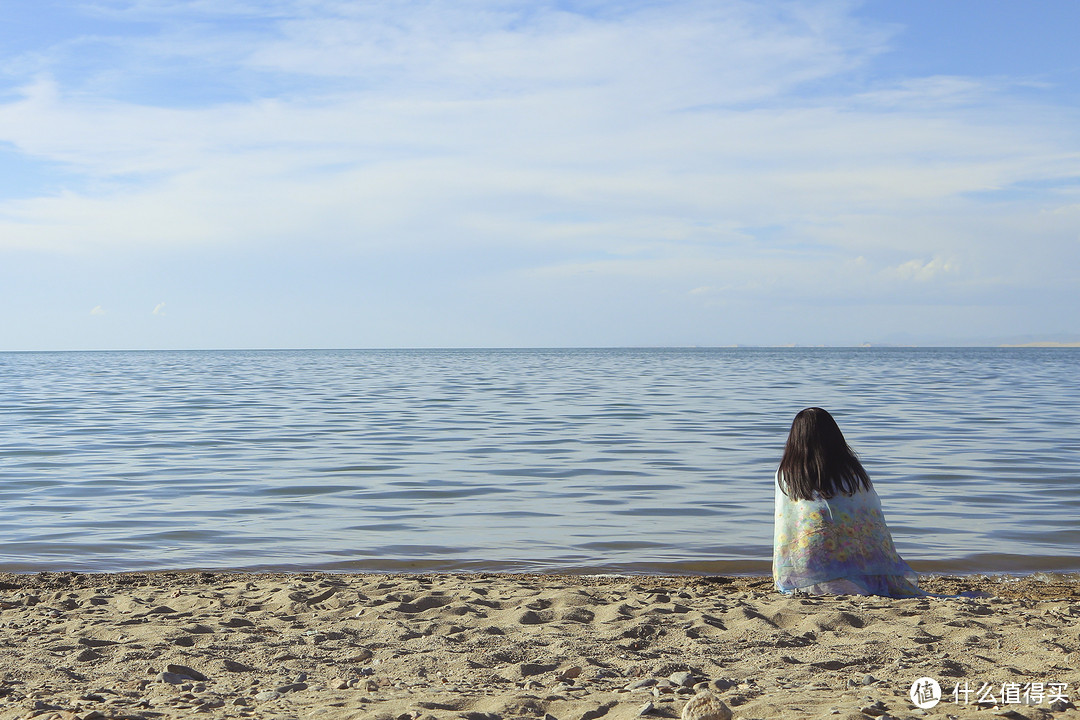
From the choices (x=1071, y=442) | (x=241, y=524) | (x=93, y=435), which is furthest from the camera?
(x=93, y=435)

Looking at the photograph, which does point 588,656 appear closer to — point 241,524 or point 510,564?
point 510,564

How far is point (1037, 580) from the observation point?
7.28 meters

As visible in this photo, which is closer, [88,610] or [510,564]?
[88,610]

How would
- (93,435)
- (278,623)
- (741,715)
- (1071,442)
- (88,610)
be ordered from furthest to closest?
(93,435)
(1071,442)
(88,610)
(278,623)
(741,715)

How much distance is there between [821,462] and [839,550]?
0.67 meters

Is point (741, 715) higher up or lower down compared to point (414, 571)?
higher up

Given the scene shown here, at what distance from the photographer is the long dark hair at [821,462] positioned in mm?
5621

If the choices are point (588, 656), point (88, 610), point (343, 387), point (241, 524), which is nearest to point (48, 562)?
point (241, 524)

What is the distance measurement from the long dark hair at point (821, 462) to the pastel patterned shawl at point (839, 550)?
0.32 feet

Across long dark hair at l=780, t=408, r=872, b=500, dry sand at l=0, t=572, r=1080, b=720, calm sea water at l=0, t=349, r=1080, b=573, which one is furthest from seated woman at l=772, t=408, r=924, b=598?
calm sea water at l=0, t=349, r=1080, b=573

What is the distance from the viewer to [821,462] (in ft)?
18.5

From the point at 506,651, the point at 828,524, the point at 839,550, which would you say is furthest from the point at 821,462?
the point at 506,651

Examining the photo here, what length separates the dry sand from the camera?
374 centimetres

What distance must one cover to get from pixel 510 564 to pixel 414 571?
851 millimetres
